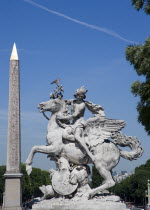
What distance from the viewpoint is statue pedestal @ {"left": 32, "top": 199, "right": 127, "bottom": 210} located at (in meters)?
14.8

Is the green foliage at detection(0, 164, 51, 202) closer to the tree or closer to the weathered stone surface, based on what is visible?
the weathered stone surface

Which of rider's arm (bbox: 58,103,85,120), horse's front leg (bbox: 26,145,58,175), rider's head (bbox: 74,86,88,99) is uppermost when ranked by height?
rider's head (bbox: 74,86,88,99)

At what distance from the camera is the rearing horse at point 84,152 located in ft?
50.6

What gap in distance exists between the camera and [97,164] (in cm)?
1541

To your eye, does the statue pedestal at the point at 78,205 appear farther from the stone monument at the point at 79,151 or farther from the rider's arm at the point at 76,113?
the rider's arm at the point at 76,113

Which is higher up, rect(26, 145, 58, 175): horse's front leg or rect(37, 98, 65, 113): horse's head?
rect(37, 98, 65, 113): horse's head

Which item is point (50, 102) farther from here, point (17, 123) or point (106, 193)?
point (17, 123)

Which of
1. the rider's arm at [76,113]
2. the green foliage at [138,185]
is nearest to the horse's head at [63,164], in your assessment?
the rider's arm at [76,113]

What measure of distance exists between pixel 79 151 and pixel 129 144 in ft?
5.63

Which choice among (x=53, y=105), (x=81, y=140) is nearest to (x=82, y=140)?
(x=81, y=140)

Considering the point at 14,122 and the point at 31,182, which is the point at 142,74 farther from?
the point at 31,182

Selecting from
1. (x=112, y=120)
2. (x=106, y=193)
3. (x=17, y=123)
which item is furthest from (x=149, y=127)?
(x=17, y=123)

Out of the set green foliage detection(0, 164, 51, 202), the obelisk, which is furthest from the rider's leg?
green foliage detection(0, 164, 51, 202)

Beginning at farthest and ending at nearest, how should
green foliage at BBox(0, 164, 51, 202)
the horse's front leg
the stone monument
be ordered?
green foliage at BBox(0, 164, 51, 202) < the horse's front leg < the stone monument
